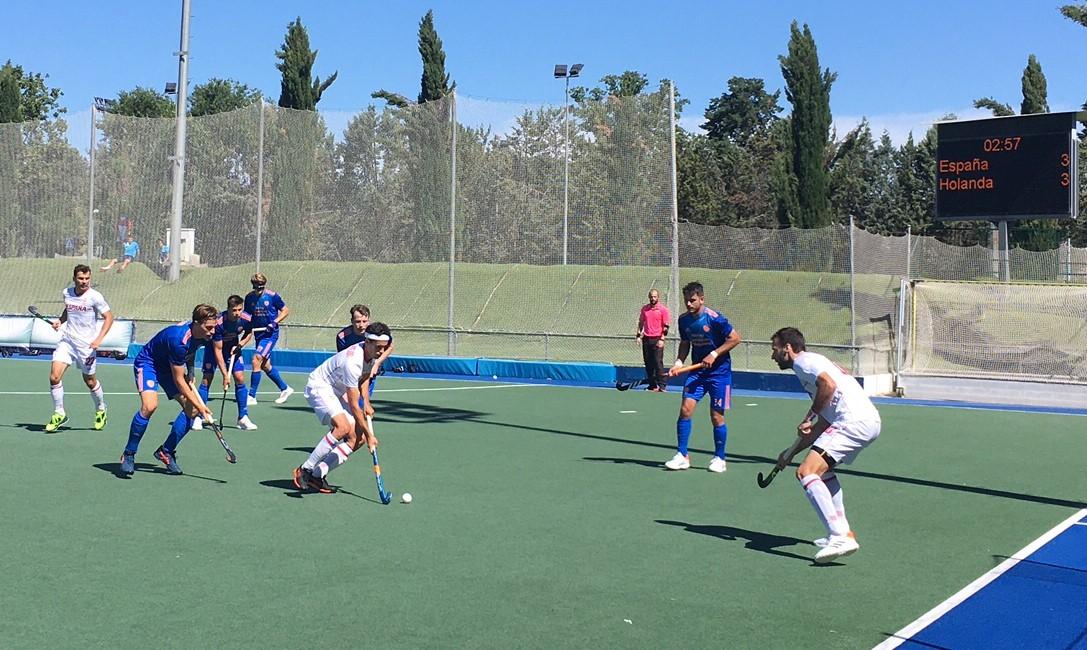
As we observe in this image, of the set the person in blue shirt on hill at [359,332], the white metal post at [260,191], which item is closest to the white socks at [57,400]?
the person in blue shirt on hill at [359,332]

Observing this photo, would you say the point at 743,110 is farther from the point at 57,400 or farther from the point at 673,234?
the point at 57,400

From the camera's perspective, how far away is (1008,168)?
25734 mm

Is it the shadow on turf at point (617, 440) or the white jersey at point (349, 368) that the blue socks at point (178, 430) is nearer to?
the white jersey at point (349, 368)

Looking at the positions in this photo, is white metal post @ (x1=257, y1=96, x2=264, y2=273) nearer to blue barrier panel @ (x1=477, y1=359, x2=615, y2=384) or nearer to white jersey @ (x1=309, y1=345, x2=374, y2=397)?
blue barrier panel @ (x1=477, y1=359, x2=615, y2=384)

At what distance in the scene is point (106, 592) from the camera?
749cm

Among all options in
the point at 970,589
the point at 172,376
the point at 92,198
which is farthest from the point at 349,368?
the point at 92,198

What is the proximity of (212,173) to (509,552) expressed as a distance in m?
26.0

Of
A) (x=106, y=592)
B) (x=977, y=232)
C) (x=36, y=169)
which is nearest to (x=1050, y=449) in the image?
(x=106, y=592)

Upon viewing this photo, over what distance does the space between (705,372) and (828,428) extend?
14.9 feet

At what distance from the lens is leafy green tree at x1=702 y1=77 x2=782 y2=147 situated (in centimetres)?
9656

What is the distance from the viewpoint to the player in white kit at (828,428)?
873cm

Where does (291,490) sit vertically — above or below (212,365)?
below

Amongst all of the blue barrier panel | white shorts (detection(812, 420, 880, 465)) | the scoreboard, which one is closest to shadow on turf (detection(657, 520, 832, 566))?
white shorts (detection(812, 420, 880, 465))

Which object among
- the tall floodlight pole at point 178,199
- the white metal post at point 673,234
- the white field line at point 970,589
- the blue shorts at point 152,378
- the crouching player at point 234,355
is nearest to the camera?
the white field line at point 970,589
